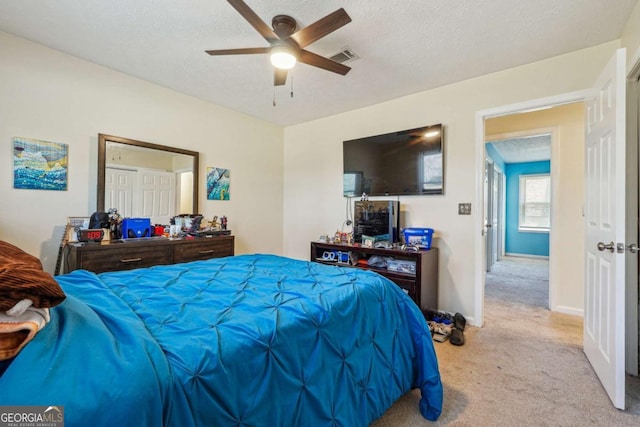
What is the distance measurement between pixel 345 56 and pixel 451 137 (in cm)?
143

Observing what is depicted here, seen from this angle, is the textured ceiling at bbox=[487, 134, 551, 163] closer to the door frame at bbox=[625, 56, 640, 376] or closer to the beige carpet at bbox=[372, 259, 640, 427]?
the door frame at bbox=[625, 56, 640, 376]

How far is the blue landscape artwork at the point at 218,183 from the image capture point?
12.0 feet

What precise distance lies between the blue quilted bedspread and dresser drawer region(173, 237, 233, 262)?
104 cm

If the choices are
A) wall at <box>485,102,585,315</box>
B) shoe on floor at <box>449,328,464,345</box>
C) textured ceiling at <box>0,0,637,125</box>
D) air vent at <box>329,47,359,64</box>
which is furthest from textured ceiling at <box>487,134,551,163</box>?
shoe on floor at <box>449,328,464,345</box>

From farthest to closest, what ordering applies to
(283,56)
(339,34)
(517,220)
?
(517,220) < (339,34) < (283,56)

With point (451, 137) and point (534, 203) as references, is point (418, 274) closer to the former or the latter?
point (451, 137)

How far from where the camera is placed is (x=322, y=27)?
177 cm

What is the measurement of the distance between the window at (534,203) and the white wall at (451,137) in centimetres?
523

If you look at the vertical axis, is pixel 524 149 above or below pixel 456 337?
above

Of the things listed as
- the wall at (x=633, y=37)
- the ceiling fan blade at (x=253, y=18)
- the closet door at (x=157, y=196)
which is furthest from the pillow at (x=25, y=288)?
the wall at (x=633, y=37)

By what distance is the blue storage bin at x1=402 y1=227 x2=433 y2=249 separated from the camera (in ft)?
10.00

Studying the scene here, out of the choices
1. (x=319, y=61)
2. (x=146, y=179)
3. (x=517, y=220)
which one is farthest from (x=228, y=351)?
(x=517, y=220)

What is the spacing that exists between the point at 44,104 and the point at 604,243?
14.0ft

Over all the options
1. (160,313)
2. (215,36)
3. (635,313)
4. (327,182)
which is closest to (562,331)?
(635,313)
